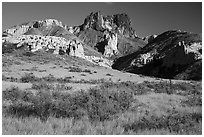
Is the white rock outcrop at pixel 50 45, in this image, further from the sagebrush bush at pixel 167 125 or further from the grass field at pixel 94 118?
the sagebrush bush at pixel 167 125

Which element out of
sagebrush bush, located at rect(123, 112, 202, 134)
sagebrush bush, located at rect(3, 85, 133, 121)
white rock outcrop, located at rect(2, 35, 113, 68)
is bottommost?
sagebrush bush, located at rect(123, 112, 202, 134)

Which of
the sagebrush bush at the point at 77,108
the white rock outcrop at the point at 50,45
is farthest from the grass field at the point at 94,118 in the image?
the white rock outcrop at the point at 50,45

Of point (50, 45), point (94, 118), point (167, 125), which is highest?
point (50, 45)

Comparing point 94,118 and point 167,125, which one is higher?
point 94,118

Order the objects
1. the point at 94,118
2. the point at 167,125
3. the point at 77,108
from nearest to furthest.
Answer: the point at 167,125 < the point at 94,118 < the point at 77,108

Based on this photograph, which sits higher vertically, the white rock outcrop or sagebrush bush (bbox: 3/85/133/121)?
the white rock outcrop

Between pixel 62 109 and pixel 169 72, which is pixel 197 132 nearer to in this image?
pixel 62 109

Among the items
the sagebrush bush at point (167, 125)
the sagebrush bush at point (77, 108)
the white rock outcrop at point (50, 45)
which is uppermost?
the white rock outcrop at point (50, 45)

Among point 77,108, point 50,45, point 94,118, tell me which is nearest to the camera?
point 94,118

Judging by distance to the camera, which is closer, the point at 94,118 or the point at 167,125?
the point at 167,125

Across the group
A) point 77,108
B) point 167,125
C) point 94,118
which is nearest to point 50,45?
point 77,108

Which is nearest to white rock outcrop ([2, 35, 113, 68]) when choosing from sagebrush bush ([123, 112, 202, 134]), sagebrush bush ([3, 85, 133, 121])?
sagebrush bush ([3, 85, 133, 121])

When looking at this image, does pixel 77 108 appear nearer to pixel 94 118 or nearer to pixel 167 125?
pixel 94 118

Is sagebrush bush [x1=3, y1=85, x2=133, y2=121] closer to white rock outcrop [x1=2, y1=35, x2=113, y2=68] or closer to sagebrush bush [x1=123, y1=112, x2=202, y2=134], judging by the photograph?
sagebrush bush [x1=123, y1=112, x2=202, y2=134]
